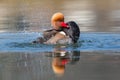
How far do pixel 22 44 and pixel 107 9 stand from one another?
1136cm

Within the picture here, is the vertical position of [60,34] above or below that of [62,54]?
above

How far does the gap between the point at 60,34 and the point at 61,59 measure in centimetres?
170

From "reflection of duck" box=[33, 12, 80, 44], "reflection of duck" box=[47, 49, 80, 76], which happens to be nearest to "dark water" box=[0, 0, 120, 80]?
"reflection of duck" box=[47, 49, 80, 76]

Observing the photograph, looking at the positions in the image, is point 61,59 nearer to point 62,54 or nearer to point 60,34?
point 62,54

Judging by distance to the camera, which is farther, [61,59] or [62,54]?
[62,54]

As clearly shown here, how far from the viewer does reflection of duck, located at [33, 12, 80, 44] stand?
39.5ft

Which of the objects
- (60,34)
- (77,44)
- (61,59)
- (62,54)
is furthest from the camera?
(77,44)

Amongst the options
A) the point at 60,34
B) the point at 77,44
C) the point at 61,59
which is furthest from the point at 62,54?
the point at 77,44

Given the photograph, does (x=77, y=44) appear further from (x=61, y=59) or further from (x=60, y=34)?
(x=61, y=59)

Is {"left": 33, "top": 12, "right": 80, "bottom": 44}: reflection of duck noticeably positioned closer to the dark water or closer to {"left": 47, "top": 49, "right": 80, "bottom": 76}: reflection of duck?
the dark water

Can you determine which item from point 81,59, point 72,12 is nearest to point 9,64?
point 81,59

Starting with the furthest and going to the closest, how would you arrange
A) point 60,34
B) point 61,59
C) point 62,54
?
1. point 60,34
2. point 62,54
3. point 61,59

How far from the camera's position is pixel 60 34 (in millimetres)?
12102

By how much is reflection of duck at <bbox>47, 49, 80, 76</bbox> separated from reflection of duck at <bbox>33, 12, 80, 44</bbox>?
1.72ft
